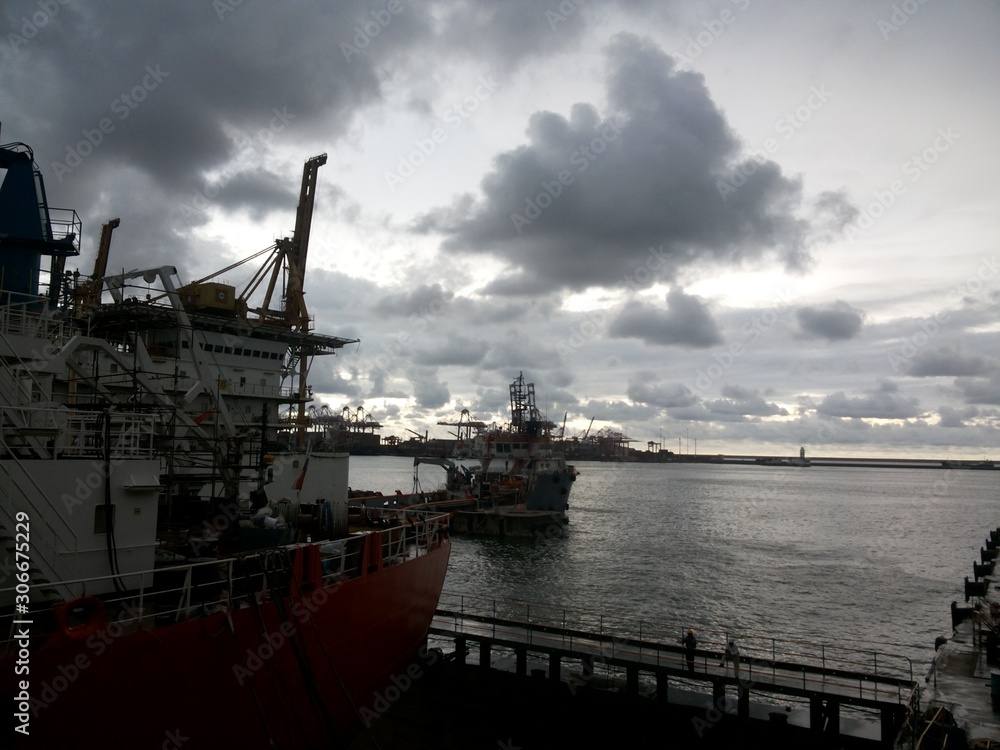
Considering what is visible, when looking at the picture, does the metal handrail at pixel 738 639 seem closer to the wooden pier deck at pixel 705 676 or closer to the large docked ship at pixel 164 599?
the wooden pier deck at pixel 705 676

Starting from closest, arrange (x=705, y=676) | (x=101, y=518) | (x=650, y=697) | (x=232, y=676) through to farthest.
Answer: (x=232, y=676), (x=101, y=518), (x=705, y=676), (x=650, y=697)

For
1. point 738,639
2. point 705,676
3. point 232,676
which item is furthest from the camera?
→ point 738,639

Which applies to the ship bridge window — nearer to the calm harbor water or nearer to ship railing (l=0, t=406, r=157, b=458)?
ship railing (l=0, t=406, r=157, b=458)

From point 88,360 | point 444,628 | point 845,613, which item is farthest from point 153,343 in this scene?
point 845,613

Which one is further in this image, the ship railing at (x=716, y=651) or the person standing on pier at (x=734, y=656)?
the ship railing at (x=716, y=651)

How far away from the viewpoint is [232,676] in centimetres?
1102

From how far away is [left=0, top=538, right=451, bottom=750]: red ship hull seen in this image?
8.95 meters

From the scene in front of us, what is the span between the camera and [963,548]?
57688mm

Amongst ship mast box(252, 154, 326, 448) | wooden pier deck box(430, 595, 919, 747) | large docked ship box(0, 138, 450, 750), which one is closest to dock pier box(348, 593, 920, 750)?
wooden pier deck box(430, 595, 919, 747)

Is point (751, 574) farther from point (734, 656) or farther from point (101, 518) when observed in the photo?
point (101, 518)

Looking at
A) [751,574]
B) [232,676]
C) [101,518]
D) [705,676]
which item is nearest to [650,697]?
[705,676]

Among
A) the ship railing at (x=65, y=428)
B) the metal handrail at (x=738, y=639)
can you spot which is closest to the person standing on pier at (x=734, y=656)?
the metal handrail at (x=738, y=639)

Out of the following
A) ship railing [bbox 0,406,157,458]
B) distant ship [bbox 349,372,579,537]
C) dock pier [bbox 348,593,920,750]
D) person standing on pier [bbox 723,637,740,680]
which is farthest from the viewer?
distant ship [bbox 349,372,579,537]

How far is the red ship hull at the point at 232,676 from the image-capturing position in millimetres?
8953
